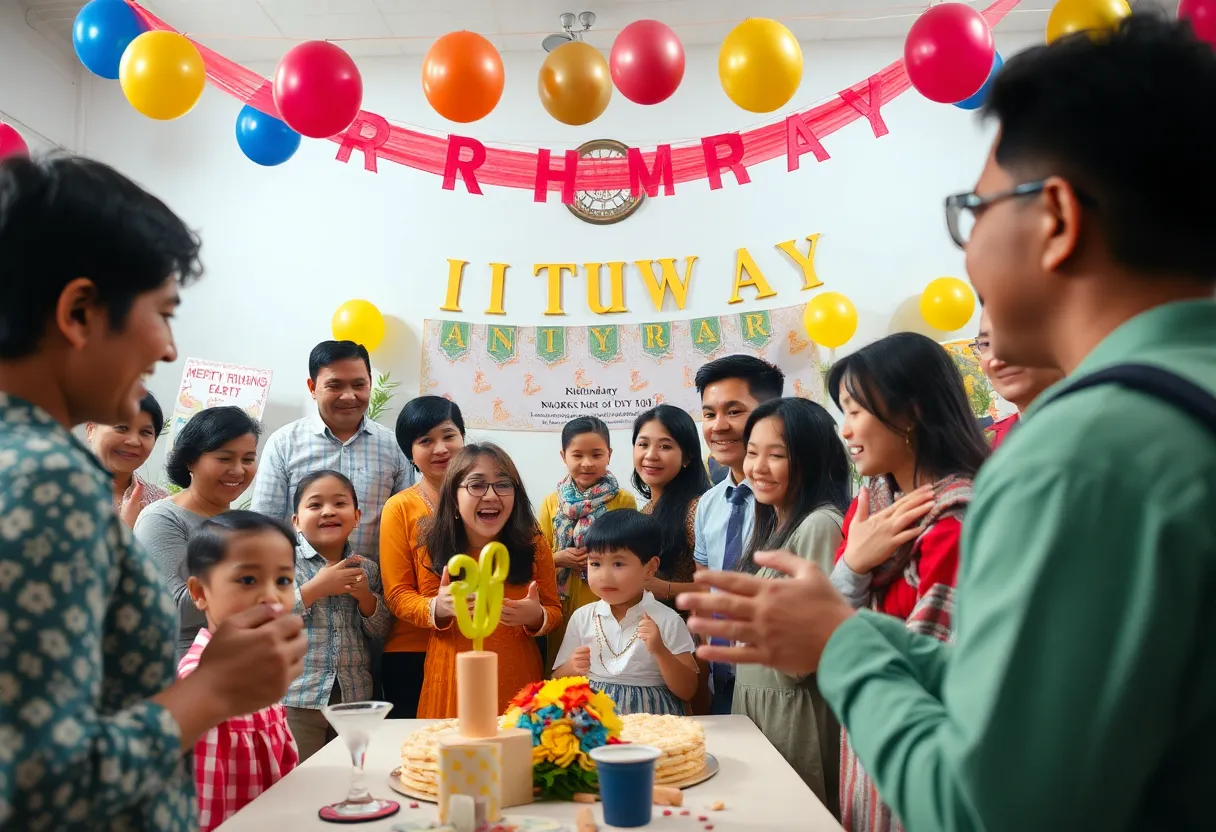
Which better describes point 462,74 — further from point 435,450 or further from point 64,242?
point 64,242

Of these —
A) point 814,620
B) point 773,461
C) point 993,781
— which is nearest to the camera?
point 993,781

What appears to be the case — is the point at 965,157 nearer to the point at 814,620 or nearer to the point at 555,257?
the point at 555,257

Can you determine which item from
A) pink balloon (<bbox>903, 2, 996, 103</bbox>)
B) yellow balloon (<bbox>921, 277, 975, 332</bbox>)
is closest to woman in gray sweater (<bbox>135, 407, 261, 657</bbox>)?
pink balloon (<bbox>903, 2, 996, 103</bbox>)

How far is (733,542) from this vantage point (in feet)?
9.21

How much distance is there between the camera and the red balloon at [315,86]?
9.56 feet

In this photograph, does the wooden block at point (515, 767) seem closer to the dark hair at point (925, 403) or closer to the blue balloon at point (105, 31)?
the dark hair at point (925, 403)

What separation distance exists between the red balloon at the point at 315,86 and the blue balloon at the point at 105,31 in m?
0.72

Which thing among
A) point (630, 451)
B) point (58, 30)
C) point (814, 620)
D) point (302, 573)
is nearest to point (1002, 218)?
point (814, 620)

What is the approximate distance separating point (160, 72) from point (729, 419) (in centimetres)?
214

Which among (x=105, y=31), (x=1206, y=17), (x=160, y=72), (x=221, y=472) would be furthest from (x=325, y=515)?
(x=1206, y=17)

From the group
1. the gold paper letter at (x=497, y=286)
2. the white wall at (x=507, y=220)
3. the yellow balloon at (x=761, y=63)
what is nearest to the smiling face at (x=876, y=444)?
the yellow balloon at (x=761, y=63)

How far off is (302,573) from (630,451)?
264 centimetres

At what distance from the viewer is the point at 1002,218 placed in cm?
78

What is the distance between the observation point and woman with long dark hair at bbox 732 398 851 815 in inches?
81.6
